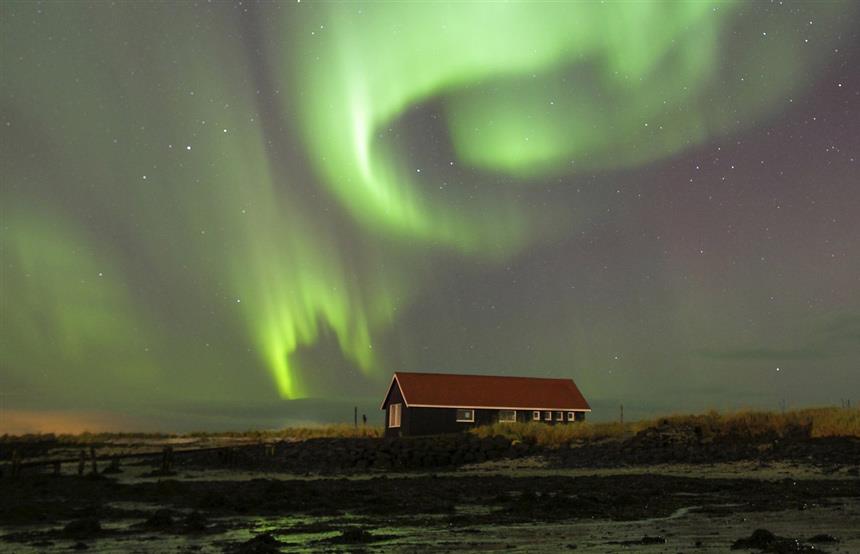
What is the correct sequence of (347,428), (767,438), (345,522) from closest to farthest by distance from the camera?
(345,522) < (767,438) < (347,428)

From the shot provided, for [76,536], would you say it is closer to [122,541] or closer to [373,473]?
[122,541]

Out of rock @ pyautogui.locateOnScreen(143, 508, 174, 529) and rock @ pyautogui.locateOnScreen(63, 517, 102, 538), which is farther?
rock @ pyautogui.locateOnScreen(143, 508, 174, 529)

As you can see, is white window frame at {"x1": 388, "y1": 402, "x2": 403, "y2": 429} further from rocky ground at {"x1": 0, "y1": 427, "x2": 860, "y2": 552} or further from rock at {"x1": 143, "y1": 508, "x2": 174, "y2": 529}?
rock at {"x1": 143, "y1": 508, "x2": 174, "y2": 529}

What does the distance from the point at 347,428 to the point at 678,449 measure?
46.4 m

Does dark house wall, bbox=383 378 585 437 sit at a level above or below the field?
above

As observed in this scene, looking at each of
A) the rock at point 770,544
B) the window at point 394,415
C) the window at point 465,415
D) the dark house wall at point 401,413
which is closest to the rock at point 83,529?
the rock at point 770,544

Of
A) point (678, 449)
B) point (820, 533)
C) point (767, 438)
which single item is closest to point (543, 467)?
point (678, 449)

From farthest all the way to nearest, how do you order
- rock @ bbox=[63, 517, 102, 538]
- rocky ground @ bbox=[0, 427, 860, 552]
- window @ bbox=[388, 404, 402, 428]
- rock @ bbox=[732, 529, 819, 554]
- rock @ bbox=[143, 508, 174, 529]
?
window @ bbox=[388, 404, 402, 428] < rock @ bbox=[143, 508, 174, 529] < rock @ bbox=[63, 517, 102, 538] < rocky ground @ bbox=[0, 427, 860, 552] < rock @ bbox=[732, 529, 819, 554]

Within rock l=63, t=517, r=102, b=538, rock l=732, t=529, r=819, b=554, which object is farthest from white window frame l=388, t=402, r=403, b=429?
rock l=732, t=529, r=819, b=554

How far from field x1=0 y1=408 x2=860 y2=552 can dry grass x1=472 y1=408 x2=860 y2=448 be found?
0.13 metres

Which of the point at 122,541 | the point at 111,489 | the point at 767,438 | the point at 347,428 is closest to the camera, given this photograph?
the point at 122,541

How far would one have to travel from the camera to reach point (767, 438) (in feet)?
144

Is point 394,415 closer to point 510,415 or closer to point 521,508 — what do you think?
point 510,415

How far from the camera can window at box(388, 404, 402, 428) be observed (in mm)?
72438
